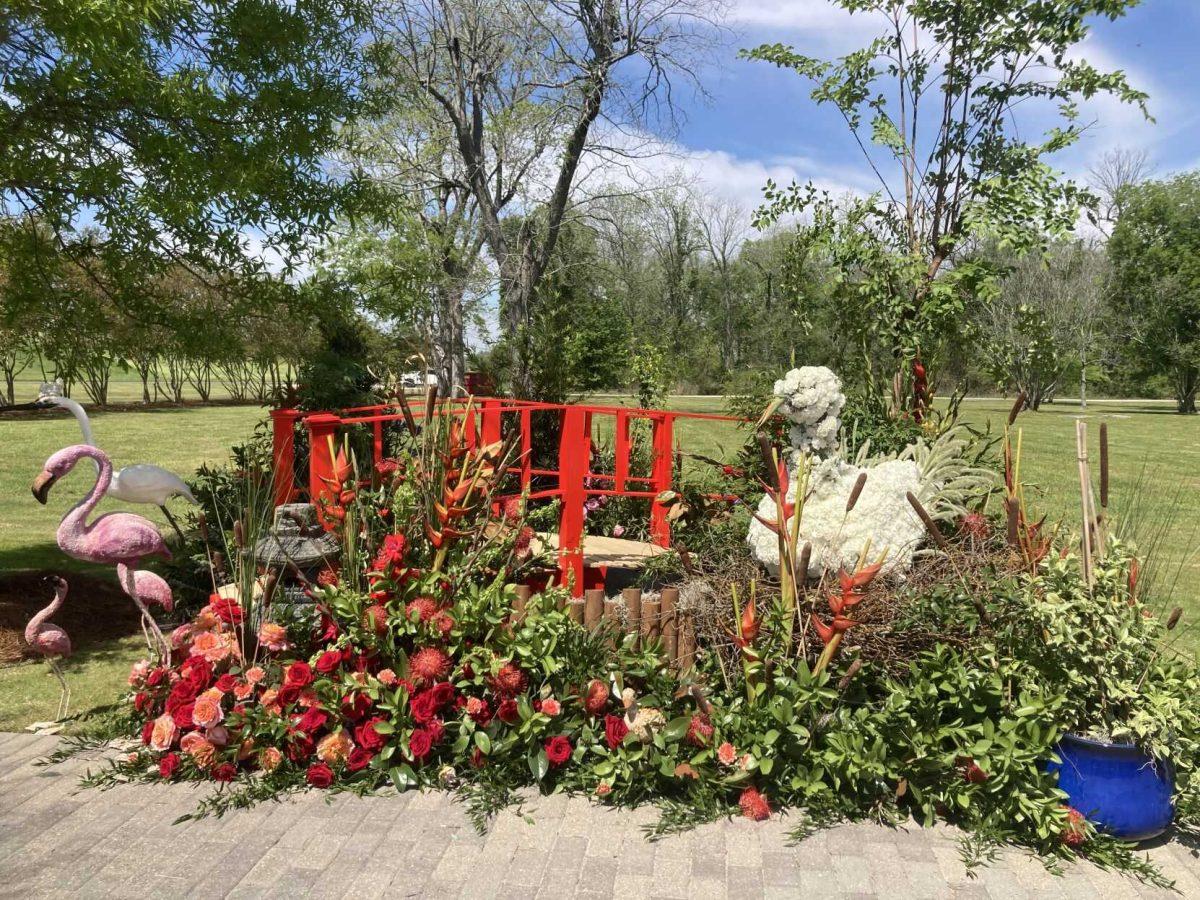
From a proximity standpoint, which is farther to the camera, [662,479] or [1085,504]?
[662,479]

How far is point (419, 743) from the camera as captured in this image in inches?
131

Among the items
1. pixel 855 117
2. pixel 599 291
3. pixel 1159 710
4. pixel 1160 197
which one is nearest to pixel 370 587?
pixel 1159 710

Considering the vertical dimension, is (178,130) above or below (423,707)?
above

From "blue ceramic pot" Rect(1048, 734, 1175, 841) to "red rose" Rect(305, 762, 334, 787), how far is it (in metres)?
2.81

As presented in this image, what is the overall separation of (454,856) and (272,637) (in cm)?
130

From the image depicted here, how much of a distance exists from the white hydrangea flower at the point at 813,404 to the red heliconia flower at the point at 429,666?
2.03 m

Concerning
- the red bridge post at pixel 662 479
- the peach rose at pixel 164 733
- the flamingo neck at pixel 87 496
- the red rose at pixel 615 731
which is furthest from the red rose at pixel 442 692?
the red bridge post at pixel 662 479

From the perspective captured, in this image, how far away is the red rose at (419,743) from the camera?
10.9 feet

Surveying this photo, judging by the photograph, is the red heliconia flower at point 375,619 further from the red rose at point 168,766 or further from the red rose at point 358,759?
the red rose at point 168,766

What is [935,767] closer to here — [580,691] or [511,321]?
[580,691]

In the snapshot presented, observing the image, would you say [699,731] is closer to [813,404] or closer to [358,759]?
[358,759]

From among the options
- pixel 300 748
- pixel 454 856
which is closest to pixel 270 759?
pixel 300 748

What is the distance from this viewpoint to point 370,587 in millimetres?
3670

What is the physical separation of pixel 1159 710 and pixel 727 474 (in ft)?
9.74
